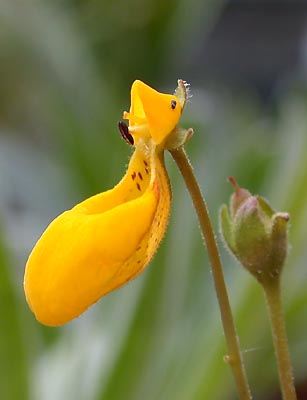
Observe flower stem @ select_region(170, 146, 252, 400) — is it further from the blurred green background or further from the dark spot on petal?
the blurred green background

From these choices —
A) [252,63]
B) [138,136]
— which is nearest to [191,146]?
[138,136]

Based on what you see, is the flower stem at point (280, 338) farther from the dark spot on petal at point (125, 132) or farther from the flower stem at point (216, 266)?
the dark spot on petal at point (125, 132)

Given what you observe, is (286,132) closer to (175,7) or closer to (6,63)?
(175,7)

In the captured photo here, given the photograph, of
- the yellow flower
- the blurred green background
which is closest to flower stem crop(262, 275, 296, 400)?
the yellow flower

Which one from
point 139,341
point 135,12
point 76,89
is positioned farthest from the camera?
point 135,12

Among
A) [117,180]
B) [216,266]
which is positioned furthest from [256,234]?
[117,180]

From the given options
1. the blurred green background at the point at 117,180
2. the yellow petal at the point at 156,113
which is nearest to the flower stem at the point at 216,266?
the yellow petal at the point at 156,113
